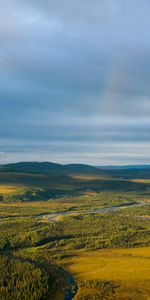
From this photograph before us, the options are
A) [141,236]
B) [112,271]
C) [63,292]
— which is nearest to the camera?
[63,292]

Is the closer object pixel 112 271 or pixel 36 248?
pixel 112 271

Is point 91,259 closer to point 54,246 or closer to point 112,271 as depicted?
point 112,271

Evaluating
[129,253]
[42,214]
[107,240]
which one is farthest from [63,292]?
[42,214]

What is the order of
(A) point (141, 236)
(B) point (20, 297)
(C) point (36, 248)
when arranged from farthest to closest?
(A) point (141, 236) < (C) point (36, 248) < (B) point (20, 297)

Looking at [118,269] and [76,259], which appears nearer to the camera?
[118,269]

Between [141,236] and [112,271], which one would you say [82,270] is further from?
[141,236]

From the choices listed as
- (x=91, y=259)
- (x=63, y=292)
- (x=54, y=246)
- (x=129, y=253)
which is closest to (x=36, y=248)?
(x=54, y=246)
